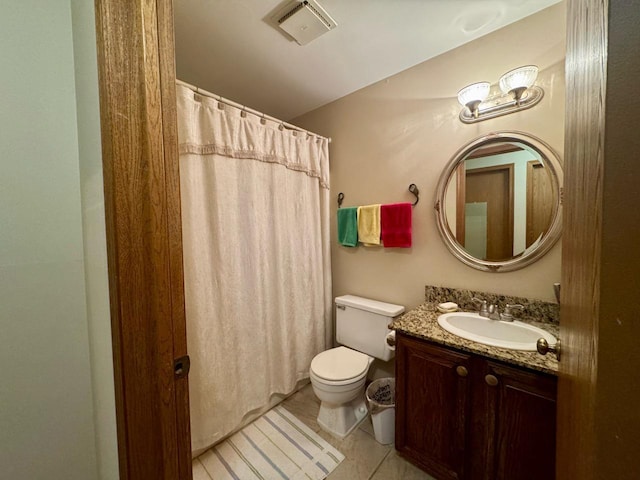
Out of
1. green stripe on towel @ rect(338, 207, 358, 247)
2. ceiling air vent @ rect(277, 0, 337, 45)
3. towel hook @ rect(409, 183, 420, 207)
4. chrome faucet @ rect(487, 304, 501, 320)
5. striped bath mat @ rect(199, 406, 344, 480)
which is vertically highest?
ceiling air vent @ rect(277, 0, 337, 45)

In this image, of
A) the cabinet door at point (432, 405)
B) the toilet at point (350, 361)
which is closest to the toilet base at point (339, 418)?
the toilet at point (350, 361)

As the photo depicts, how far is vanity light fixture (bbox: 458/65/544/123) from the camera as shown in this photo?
1.19 m

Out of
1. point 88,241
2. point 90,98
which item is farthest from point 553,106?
point 88,241

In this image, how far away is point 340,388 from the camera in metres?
1.42

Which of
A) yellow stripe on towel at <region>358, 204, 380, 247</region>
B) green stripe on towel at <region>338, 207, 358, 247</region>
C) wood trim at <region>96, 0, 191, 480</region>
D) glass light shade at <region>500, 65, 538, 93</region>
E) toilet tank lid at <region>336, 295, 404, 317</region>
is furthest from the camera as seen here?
green stripe on towel at <region>338, 207, 358, 247</region>

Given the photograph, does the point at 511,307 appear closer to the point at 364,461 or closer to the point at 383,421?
the point at 383,421

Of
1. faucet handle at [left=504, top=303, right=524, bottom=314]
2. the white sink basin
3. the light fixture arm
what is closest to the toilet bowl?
the white sink basin

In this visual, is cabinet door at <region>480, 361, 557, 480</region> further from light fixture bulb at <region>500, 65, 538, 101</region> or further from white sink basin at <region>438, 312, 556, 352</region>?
light fixture bulb at <region>500, 65, 538, 101</region>

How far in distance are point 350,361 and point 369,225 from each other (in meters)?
1.00

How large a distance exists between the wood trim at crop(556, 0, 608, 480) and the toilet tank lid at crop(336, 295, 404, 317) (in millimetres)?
1096

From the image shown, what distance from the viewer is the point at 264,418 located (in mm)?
1652

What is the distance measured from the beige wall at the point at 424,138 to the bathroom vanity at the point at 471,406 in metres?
0.40

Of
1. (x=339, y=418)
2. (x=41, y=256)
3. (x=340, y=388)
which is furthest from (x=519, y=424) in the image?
(x=41, y=256)

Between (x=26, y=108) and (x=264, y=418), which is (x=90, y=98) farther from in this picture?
(x=264, y=418)
